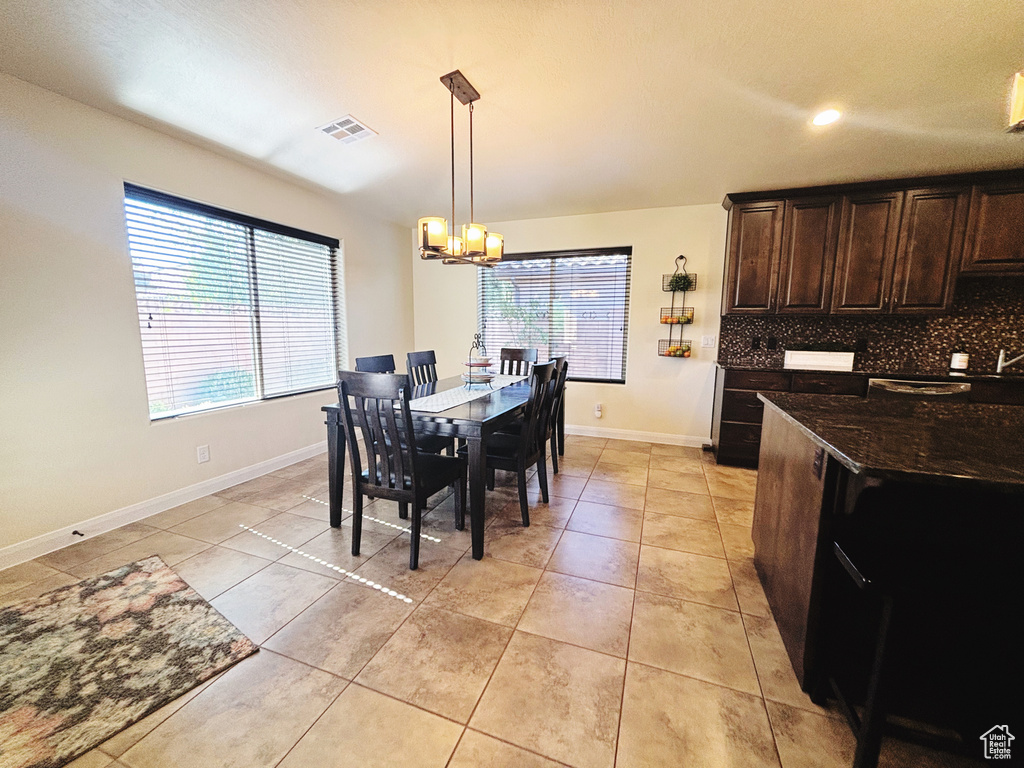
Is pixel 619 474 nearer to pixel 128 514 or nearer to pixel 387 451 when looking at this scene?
pixel 387 451

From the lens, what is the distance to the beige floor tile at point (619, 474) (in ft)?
10.6

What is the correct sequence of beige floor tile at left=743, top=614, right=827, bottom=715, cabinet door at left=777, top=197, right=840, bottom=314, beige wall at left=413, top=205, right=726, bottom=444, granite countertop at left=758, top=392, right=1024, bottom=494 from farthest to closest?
beige wall at left=413, top=205, right=726, bottom=444
cabinet door at left=777, top=197, right=840, bottom=314
beige floor tile at left=743, top=614, right=827, bottom=715
granite countertop at left=758, top=392, right=1024, bottom=494

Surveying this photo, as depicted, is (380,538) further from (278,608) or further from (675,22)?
(675,22)

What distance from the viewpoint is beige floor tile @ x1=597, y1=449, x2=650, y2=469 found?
3.64 metres

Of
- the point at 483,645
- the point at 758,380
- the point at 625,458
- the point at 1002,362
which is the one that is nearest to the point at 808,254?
the point at 758,380

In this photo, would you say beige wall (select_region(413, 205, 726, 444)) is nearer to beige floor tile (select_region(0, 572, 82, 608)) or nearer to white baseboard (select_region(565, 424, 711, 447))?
white baseboard (select_region(565, 424, 711, 447))

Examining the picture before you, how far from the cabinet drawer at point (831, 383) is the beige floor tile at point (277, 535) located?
3.80m

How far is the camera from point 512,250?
4645 mm

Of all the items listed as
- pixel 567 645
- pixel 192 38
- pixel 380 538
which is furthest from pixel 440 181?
pixel 567 645

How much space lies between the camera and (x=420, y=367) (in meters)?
3.45

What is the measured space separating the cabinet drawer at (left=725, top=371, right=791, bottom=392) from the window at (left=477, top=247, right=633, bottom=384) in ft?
3.85

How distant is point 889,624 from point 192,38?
3.24 m

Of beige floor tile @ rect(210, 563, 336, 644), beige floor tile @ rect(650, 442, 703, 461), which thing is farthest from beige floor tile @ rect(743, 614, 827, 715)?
beige floor tile @ rect(650, 442, 703, 461)

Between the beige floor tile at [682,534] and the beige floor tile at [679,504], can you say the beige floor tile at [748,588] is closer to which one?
the beige floor tile at [682,534]
